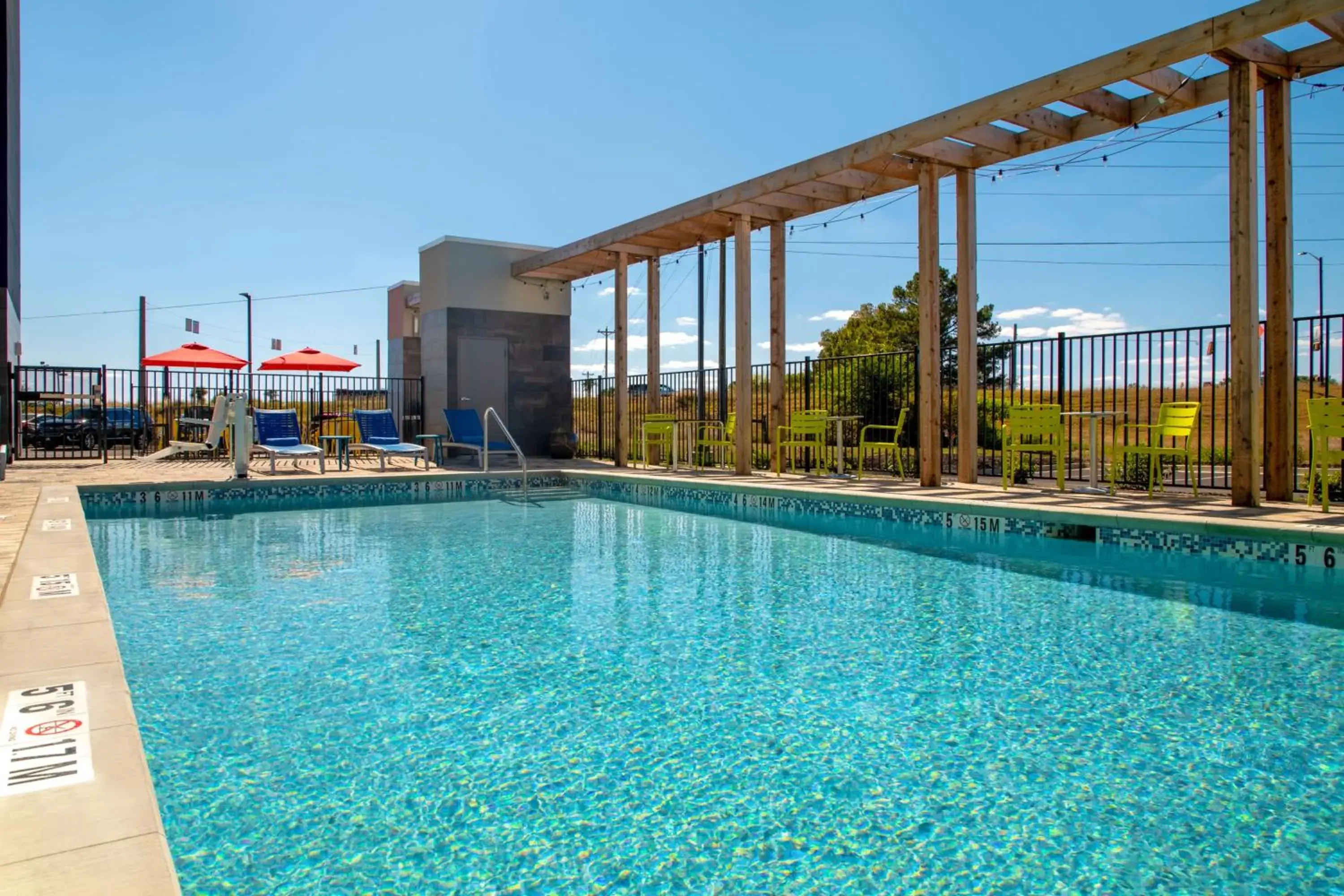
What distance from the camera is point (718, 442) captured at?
9.76 meters

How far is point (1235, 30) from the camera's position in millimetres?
5430

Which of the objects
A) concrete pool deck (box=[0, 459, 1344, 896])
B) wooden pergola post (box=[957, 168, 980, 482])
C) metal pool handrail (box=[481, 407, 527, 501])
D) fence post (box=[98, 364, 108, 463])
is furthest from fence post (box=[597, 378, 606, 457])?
fence post (box=[98, 364, 108, 463])

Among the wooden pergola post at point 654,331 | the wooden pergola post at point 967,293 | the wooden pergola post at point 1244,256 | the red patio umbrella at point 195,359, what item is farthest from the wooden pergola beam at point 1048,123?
the red patio umbrella at point 195,359

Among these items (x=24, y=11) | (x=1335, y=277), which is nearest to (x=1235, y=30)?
(x=1335, y=277)

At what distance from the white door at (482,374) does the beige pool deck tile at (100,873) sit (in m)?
11.9

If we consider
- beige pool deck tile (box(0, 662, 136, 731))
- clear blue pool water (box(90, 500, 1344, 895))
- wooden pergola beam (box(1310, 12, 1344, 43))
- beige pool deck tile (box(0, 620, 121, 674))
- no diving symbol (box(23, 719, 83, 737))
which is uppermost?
wooden pergola beam (box(1310, 12, 1344, 43))

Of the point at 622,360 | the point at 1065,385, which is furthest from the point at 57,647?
the point at 622,360

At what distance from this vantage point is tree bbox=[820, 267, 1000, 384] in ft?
87.0

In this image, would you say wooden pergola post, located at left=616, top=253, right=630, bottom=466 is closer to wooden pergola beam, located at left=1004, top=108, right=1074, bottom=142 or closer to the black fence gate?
wooden pergola beam, located at left=1004, top=108, right=1074, bottom=142

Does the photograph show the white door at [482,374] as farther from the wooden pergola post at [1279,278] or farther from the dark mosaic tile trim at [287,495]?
the wooden pergola post at [1279,278]

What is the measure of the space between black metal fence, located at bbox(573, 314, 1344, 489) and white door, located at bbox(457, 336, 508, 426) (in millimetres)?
1445

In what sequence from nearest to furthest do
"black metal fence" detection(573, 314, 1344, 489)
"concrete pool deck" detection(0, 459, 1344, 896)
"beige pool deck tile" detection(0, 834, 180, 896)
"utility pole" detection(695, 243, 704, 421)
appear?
"beige pool deck tile" detection(0, 834, 180, 896) < "concrete pool deck" detection(0, 459, 1344, 896) < "black metal fence" detection(573, 314, 1344, 489) < "utility pole" detection(695, 243, 704, 421)

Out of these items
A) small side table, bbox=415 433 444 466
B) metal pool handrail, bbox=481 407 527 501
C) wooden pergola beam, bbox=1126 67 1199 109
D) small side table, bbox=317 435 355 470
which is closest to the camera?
wooden pergola beam, bbox=1126 67 1199 109

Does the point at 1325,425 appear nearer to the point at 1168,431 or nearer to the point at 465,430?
the point at 1168,431
